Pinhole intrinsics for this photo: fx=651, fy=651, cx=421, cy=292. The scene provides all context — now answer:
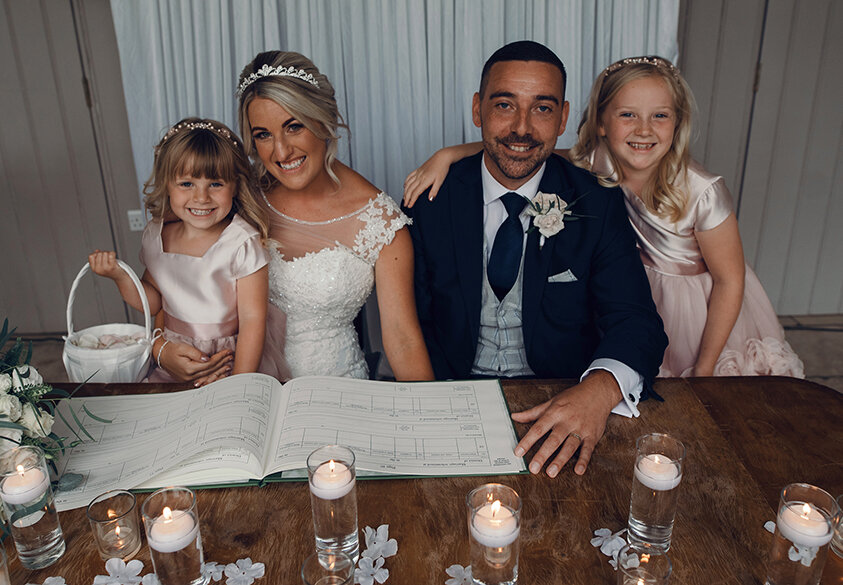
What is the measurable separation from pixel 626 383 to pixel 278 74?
4.33 ft

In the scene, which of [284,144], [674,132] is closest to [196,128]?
[284,144]

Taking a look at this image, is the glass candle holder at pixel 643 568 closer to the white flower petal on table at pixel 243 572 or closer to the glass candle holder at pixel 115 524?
the white flower petal on table at pixel 243 572

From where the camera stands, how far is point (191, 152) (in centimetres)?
193

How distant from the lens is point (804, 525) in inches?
36.1

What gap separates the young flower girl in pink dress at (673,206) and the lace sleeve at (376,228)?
8cm

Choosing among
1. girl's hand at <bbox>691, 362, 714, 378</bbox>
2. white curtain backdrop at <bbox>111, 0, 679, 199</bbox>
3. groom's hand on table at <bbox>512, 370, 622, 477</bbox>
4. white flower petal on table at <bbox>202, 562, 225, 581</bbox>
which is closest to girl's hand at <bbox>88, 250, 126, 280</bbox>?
white flower petal on table at <bbox>202, 562, 225, 581</bbox>

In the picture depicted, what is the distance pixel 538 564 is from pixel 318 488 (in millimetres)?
356

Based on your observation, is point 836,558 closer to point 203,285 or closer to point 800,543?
point 800,543

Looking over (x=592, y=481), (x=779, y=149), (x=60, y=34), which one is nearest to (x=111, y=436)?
(x=592, y=481)

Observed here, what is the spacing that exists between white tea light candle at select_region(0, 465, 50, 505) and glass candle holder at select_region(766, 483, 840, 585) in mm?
1120

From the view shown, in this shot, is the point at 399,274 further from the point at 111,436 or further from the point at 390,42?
the point at 390,42

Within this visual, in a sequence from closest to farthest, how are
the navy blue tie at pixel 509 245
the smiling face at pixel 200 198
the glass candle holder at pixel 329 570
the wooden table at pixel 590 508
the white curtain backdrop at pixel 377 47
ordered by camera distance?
the glass candle holder at pixel 329 570 < the wooden table at pixel 590 508 < the smiling face at pixel 200 198 < the navy blue tie at pixel 509 245 < the white curtain backdrop at pixel 377 47

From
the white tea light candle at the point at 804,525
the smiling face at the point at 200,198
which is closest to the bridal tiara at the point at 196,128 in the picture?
the smiling face at the point at 200,198

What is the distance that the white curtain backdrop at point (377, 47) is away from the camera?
3055 mm
